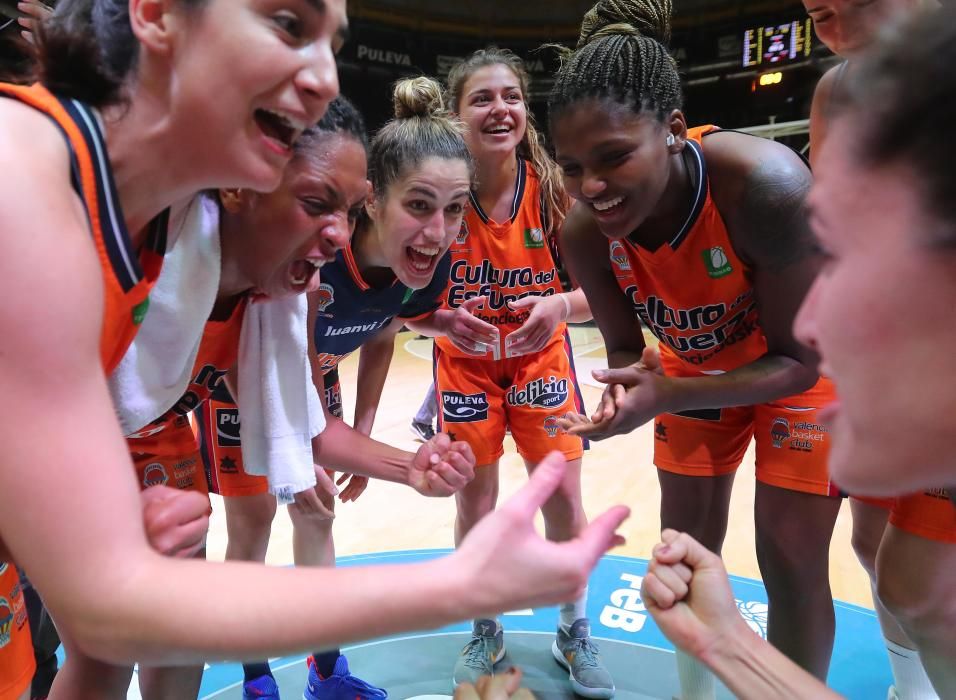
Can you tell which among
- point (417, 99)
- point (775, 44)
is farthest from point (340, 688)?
point (775, 44)

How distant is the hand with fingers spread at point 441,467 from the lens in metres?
1.62

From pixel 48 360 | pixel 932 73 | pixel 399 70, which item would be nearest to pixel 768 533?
pixel 932 73

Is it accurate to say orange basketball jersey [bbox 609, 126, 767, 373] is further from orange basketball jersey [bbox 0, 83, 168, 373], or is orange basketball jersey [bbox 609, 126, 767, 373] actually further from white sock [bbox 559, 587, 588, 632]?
orange basketball jersey [bbox 0, 83, 168, 373]

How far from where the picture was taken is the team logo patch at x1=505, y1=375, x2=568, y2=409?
2488mm

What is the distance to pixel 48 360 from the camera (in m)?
0.71

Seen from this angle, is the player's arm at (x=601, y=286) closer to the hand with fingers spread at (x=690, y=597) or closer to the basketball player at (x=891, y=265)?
the hand with fingers spread at (x=690, y=597)

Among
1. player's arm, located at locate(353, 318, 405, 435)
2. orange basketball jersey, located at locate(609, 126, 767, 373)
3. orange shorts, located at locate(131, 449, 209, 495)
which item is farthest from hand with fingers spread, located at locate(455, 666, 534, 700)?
player's arm, located at locate(353, 318, 405, 435)

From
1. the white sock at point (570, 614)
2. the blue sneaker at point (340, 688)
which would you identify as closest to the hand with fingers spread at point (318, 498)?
the blue sneaker at point (340, 688)

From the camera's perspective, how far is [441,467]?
5.34 feet

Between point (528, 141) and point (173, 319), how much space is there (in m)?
1.74

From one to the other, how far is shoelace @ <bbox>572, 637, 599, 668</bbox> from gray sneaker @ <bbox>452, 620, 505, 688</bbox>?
26 centimetres

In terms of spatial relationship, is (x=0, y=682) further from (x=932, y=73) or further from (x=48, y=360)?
(x=932, y=73)

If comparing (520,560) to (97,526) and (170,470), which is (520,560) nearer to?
(97,526)

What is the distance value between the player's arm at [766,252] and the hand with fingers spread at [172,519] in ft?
3.78
